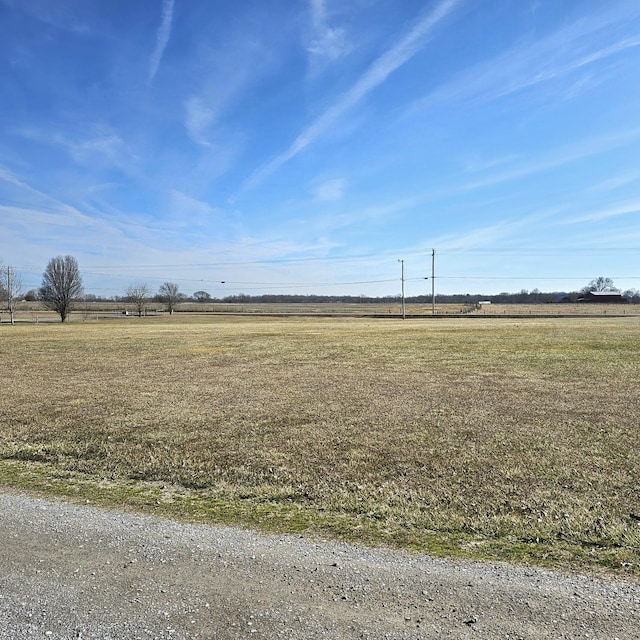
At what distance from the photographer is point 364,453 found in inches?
237

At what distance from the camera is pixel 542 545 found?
11.5 feet

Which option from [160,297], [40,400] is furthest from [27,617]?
[160,297]

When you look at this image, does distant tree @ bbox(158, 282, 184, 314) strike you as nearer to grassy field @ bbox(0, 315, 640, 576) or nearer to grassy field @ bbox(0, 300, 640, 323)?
grassy field @ bbox(0, 300, 640, 323)

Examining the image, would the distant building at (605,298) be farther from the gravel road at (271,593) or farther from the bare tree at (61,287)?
the gravel road at (271,593)

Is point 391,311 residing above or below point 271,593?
above

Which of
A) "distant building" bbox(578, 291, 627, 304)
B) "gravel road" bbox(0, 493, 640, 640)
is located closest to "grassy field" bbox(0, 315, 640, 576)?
"gravel road" bbox(0, 493, 640, 640)

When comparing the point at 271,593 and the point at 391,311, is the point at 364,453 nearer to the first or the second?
the point at 271,593

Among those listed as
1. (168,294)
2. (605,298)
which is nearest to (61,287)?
(168,294)

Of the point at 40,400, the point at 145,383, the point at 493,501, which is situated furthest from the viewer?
the point at 145,383

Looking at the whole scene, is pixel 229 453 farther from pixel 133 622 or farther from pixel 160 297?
pixel 160 297

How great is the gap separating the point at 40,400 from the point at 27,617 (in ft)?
27.1

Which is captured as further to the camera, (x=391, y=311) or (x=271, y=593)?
(x=391, y=311)

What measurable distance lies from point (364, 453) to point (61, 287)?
2629 inches

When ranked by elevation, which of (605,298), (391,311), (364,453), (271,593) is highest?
(605,298)
